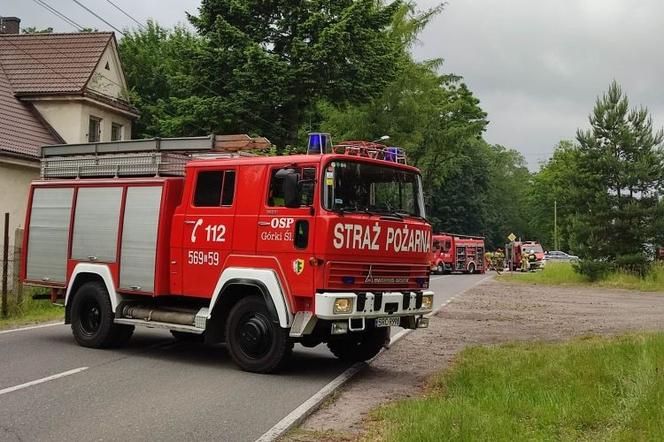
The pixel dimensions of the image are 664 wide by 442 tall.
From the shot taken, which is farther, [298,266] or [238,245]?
[238,245]

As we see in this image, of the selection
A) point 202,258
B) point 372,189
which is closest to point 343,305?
point 372,189

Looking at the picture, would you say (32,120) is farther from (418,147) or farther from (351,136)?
(418,147)

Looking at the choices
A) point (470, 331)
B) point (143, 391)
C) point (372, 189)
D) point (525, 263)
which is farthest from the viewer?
point (525, 263)

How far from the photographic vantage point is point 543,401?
680 centimetres

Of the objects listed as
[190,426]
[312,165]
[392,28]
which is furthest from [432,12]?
[190,426]

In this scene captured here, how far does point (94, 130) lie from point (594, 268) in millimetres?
23335

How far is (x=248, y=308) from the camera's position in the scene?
910 centimetres

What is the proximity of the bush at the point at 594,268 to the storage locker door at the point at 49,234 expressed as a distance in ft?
91.6

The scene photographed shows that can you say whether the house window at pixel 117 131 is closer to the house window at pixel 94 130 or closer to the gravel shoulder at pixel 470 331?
the house window at pixel 94 130

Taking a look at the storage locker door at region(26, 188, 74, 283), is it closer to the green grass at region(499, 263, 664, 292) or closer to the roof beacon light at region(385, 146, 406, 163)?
the roof beacon light at region(385, 146, 406, 163)

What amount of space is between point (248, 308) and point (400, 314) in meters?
1.95

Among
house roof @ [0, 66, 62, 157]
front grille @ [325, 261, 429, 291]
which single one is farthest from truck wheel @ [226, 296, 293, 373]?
house roof @ [0, 66, 62, 157]

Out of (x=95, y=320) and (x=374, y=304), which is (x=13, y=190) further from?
(x=374, y=304)

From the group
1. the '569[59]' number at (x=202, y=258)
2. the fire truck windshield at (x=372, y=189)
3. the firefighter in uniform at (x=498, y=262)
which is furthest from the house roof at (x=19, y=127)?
the firefighter in uniform at (x=498, y=262)
